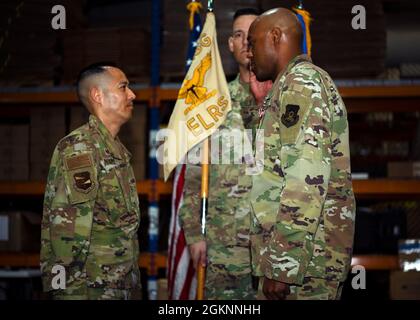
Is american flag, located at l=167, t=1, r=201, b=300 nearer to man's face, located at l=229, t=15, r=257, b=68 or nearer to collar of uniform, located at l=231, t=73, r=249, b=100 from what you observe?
collar of uniform, located at l=231, t=73, r=249, b=100

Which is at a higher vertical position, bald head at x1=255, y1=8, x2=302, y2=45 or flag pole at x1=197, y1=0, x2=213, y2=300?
bald head at x1=255, y1=8, x2=302, y2=45

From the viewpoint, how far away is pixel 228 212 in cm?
320

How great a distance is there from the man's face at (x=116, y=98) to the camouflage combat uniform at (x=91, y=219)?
5.2 inches

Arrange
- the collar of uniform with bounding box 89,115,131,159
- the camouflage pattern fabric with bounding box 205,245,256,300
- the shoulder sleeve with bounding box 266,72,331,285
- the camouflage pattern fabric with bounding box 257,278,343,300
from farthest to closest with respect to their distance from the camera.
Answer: the camouflage pattern fabric with bounding box 205,245,256,300 → the collar of uniform with bounding box 89,115,131,159 → the camouflage pattern fabric with bounding box 257,278,343,300 → the shoulder sleeve with bounding box 266,72,331,285

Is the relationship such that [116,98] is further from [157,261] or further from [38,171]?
[38,171]

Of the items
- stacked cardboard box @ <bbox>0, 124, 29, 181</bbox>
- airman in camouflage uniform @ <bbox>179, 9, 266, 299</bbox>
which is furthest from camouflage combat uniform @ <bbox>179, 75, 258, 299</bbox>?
stacked cardboard box @ <bbox>0, 124, 29, 181</bbox>

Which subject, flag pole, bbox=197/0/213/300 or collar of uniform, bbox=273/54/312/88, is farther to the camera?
flag pole, bbox=197/0/213/300

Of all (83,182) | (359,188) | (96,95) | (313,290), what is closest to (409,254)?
(359,188)

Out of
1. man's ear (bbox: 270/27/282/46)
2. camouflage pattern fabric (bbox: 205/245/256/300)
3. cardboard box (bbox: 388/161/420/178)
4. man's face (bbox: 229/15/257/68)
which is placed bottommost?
camouflage pattern fabric (bbox: 205/245/256/300)

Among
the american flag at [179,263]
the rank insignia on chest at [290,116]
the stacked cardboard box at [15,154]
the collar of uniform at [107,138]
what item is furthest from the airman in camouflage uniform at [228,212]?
the stacked cardboard box at [15,154]

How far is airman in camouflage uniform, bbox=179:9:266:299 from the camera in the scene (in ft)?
10.3

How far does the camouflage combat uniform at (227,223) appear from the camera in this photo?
3.13 metres

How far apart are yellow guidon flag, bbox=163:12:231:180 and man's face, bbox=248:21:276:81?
1.01 meters
